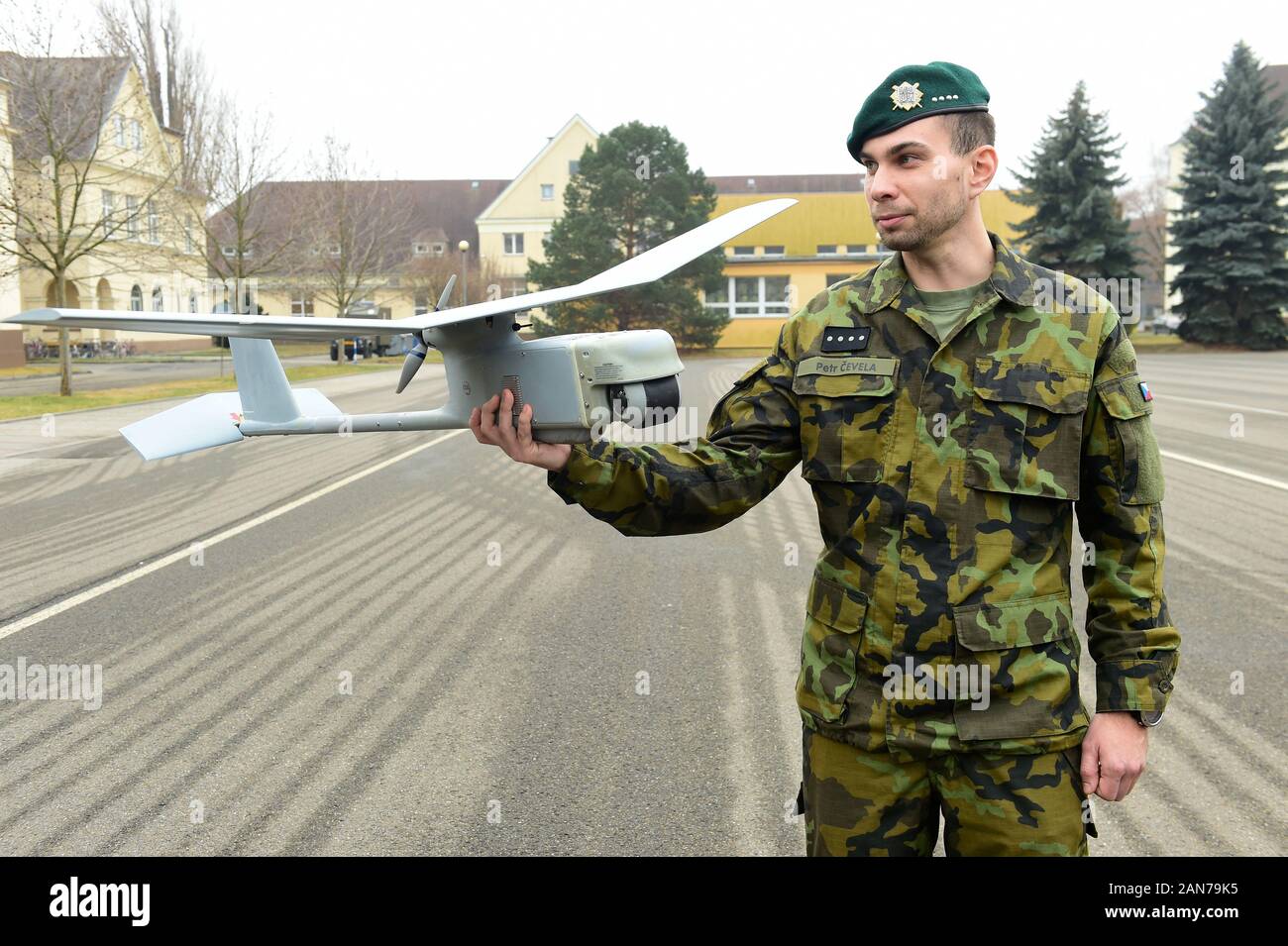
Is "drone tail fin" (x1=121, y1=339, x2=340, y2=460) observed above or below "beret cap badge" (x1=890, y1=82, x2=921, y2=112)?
below

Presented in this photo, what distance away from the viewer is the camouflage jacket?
2.17m

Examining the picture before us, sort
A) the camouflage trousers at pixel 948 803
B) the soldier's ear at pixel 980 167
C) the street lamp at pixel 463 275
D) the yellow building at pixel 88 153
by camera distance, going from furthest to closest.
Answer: the yellow building at pixel 88 153, the street lamp at pixel 463 275, the soldier's ear at pixel 980 167, the camouflage trousers at pixel 948 803

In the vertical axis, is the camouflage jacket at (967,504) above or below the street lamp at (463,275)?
below

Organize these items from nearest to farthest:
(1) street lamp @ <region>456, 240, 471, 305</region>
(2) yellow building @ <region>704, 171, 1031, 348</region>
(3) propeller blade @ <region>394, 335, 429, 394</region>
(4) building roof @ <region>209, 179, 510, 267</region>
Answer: (3) propeller blade @ <region>394, 335, 429, 394</region>, (1) street lamp @ <region>456, 240, 471, 305</region>, (4) building roof @ <region>209, 179, 510, 267</region>, (2) yellow building @ <region>704, 171, 1031, 348</region>

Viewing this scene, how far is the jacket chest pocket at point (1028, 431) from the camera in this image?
218 centimetres

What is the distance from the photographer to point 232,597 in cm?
698

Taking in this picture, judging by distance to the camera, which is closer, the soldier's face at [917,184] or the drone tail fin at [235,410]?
the soldier's face at [917,184]

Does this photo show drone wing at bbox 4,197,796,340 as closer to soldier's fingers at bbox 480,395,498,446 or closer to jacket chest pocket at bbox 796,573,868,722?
soldier's fingers at bbox 480,395,498,446

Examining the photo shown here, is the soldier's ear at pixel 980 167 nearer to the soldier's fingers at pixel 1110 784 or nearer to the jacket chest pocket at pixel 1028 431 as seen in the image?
the jacket chest pocket at pixel 1028 431

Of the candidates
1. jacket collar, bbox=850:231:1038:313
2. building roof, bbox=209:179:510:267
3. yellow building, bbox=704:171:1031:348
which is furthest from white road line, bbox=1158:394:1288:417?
yellow building, bbox=704:171:1031:348

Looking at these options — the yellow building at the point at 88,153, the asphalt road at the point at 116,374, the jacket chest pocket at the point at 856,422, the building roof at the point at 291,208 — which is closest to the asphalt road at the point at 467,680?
the jacket chest pocket at the point at 856,422

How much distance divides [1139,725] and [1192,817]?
6.31 feet
